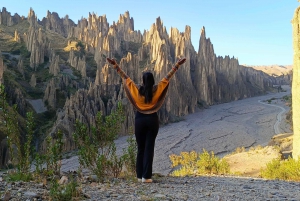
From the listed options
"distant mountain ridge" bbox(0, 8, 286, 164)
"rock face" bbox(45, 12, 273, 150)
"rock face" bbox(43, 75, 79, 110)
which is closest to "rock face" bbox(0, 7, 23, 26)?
"distant mountain ridge" bbox(0, 8, 286, 164)

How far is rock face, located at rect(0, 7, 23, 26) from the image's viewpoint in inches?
3878

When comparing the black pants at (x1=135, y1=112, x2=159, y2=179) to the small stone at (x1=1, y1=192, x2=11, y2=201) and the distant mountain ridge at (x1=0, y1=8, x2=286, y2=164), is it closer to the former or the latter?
the small stone at (x1=1, y1=192, x2=11, y2=201)

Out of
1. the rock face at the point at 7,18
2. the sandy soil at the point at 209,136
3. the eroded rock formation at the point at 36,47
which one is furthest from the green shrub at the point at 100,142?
the rock face at the point at 7,18

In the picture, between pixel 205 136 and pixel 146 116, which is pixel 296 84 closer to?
pixel 146 116

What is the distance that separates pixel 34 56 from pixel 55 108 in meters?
25.2

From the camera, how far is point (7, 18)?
10050 centimetres

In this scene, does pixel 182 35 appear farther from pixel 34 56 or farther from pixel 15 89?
pixel 15 89

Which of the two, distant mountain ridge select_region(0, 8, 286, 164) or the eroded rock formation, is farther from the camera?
the eroded rock formation

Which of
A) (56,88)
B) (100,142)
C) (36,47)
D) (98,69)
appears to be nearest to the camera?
(100,142)

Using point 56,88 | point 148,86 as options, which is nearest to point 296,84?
point 148,86

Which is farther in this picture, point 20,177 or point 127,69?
point 127,69

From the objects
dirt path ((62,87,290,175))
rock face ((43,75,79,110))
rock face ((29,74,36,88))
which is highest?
rock face ((29,74,36,88))

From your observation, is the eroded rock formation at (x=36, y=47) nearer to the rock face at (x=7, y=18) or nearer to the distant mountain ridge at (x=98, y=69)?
the distant mountain ridge at (x=98, y=69)

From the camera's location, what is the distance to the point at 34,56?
64.9 meters
